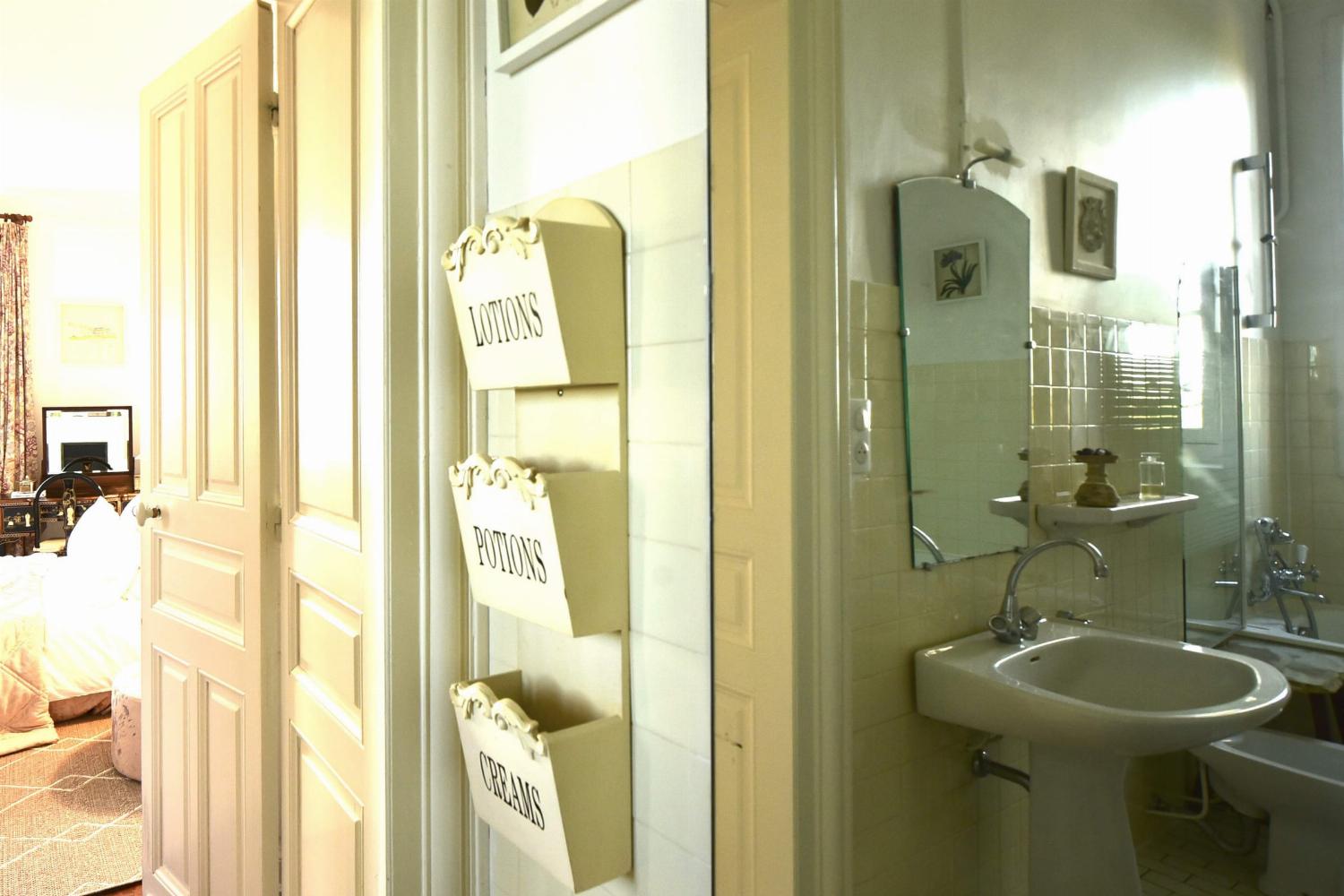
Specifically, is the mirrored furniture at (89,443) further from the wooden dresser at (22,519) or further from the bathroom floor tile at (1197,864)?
the bathroom floor tile at (1197,864)

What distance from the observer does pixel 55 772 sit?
112 inches

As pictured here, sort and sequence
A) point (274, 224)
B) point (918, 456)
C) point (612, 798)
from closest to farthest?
point (918, 456)
point (612, 798)
point (274, 224)

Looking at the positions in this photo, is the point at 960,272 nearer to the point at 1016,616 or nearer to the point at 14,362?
the point at 1016,616

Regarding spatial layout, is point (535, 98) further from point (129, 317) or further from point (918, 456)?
point (129, 317)

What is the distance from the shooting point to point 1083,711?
0.50 metres

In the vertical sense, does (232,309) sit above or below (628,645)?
above

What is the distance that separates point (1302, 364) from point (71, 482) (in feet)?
22.7

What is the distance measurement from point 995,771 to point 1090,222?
0.35m

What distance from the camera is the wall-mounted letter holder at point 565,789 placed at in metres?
0.94

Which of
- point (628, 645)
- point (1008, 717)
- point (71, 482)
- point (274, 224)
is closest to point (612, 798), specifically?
point (628, 645)

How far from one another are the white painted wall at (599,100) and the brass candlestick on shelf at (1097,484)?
495mm

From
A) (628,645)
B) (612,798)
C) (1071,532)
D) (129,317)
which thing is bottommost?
(612,798)

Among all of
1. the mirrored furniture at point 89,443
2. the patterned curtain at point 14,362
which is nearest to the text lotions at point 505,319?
the mirrored furniture at point 89,443

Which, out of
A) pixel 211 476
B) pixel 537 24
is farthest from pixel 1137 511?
pixel 211 476
